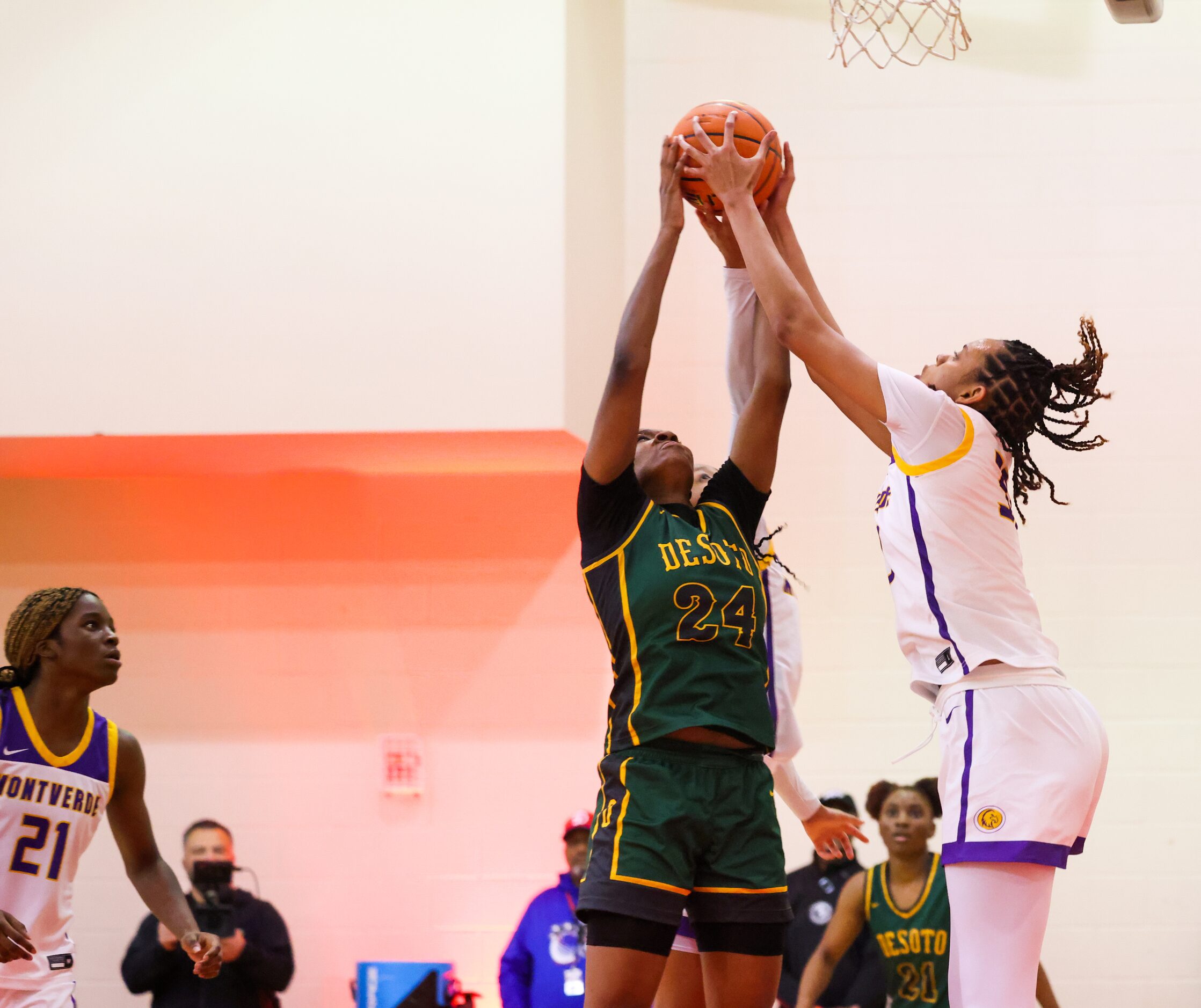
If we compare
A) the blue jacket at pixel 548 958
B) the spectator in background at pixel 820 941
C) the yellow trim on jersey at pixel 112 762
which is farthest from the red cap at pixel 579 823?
the yellow trim on jersey at pixel 112 762

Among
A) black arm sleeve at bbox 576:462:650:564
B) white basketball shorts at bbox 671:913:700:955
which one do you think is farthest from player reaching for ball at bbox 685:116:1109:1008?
white basketball shorts at bbox 671:913:700:955

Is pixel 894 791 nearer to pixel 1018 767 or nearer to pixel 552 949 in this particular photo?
pixel 552 949

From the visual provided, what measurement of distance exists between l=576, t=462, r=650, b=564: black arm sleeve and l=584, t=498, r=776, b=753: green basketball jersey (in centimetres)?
2

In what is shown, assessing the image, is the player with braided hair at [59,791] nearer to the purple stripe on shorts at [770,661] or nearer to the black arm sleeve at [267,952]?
the purple stripe on shorts at [770,661]

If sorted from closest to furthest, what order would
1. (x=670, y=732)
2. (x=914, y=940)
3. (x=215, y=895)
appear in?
(x=670, y=732) < (x=914, y=940) < (x=215, y=895)

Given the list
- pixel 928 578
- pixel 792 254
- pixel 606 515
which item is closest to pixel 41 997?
pixel 606 515

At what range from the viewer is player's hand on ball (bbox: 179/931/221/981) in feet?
11.0

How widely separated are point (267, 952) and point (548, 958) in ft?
3.79

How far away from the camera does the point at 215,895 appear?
17.6ft

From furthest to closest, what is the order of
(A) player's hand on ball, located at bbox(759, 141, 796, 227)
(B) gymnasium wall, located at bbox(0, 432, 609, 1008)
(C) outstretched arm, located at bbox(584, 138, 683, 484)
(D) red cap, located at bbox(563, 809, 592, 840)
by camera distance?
1. (B) gymnasium wall, located at bbox(0, 432, 609, 1008)
2. (D) red cap, located at bbox(563, 809, 592, 840)
3. (A) player's hand on ball, located at bbox(759, 141, 796, 227)
4. (C) outstretched arm, located at bbox(584, 138, 683, 484)

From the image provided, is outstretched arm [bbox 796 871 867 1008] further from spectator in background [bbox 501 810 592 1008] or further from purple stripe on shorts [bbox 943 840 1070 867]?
purple stripe on shorts [bbox 943 840 1070 867]

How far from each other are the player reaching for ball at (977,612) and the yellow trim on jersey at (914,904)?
7.14 feet

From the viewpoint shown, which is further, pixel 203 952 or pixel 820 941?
pixel 820 941

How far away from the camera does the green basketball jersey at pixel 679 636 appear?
2619 millimetres
